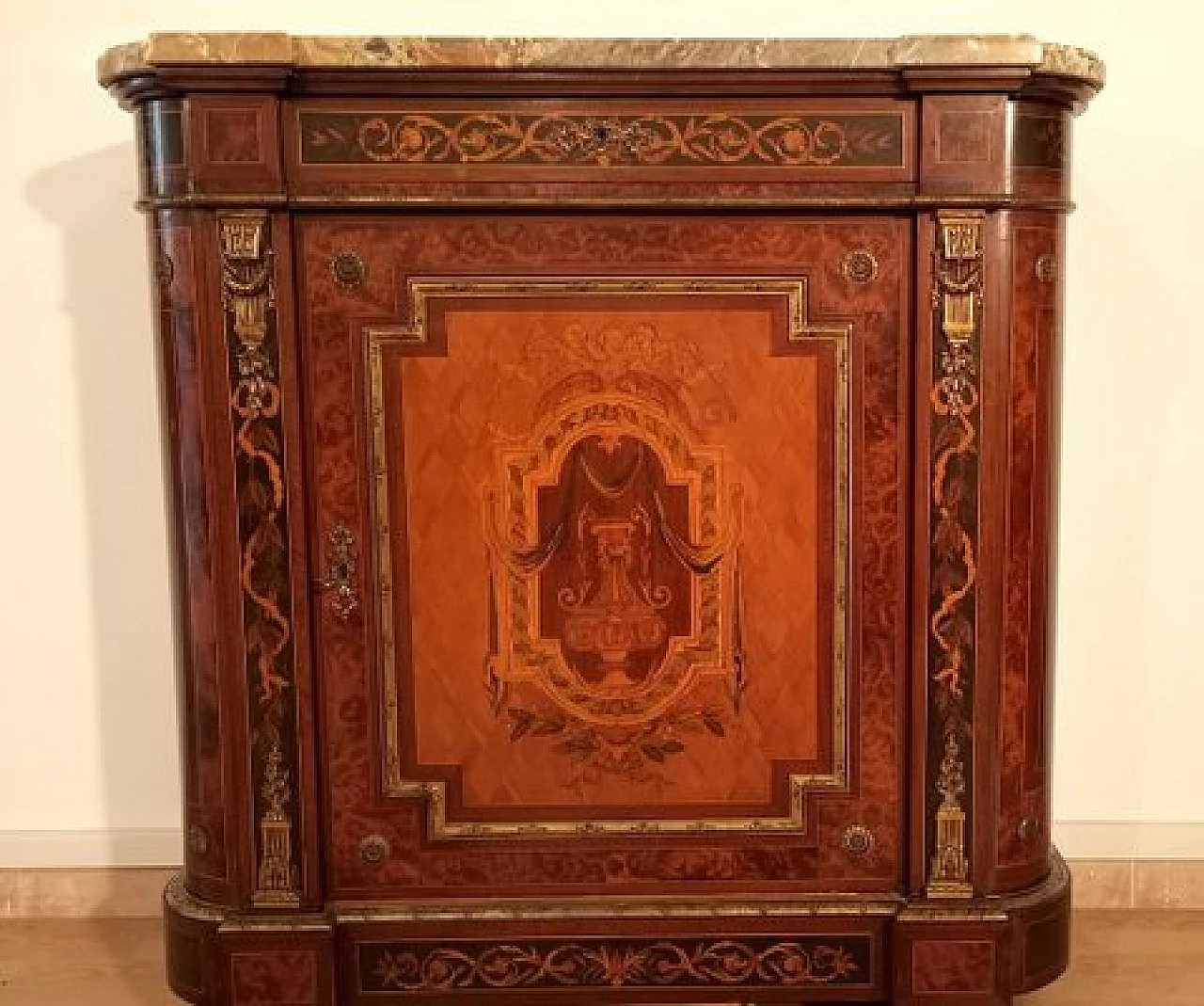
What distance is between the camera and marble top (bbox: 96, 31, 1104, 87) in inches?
68.3

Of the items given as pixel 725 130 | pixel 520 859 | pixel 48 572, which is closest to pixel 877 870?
pixel 520 859

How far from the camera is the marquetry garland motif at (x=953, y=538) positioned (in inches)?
72.1

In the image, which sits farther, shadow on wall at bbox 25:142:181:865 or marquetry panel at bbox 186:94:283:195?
shadow on wall at bbox 25:142:181:865

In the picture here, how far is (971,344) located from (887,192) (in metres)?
0.24

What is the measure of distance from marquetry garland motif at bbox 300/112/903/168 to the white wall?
2.11 ft

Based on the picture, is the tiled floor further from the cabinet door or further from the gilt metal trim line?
the gilt metal trim line

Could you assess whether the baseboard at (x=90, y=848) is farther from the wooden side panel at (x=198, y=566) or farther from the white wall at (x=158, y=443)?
the wooden side panel at (x=198, y=566)

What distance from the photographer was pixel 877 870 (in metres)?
1.98

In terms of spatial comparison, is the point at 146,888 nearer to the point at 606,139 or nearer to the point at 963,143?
the point at 606,139

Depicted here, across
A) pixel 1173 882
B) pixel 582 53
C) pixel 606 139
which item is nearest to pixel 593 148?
pixel 606 139

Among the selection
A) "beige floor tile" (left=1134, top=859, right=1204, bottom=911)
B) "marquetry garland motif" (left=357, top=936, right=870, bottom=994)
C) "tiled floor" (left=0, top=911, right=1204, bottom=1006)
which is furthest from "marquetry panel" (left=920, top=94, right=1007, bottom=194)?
"beige floor tile" (left=1134, top=859, right=1204, bottom=911)

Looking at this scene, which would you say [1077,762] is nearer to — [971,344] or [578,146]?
[971,344]

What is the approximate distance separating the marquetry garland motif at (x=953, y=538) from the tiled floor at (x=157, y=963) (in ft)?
1.50

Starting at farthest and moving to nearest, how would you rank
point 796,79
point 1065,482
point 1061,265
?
point 1065,482 < point 1061,265 < point 796,79
